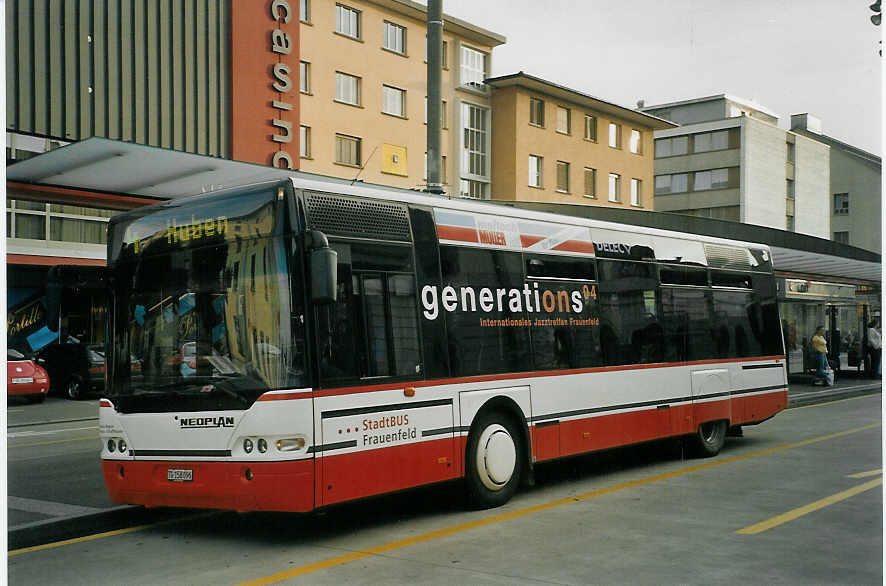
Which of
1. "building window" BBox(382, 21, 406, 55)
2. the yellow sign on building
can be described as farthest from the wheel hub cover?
"building window" BBox(382, 21, 406, 55)

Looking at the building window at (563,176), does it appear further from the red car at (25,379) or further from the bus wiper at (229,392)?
the bus wiper at (229,392)

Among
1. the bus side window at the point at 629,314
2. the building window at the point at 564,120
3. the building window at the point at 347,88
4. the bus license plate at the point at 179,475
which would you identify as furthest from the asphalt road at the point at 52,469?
the building window at the point at 564,120

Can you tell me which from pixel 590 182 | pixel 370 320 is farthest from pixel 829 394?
pixel 590 182

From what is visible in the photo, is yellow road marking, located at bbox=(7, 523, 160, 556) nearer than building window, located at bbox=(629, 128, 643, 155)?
Yes

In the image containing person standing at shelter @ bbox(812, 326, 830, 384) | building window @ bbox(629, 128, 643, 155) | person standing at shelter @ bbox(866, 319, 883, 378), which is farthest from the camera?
building window @ bbox(629, 128, 643, 155)

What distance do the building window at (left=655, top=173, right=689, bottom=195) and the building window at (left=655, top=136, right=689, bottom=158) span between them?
190 centimetres

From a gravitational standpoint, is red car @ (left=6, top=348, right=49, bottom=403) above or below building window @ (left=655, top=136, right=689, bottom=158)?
below

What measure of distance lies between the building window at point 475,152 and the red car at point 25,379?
2920cm

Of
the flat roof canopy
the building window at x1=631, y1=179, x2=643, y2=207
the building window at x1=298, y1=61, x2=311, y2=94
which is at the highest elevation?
the building window at x1=298, y1=61, x2=311, y2=94

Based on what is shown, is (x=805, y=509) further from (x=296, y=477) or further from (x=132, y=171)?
(x=132, y=171)

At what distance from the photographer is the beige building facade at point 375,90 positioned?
40875 mm

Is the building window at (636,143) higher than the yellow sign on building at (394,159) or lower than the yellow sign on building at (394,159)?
higher

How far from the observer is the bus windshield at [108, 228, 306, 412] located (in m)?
7.32

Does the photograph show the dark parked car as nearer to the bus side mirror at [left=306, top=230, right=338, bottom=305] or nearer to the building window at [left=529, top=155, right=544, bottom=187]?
the bus side mirror at [left=306, top=230, right=338, bottom=305]
